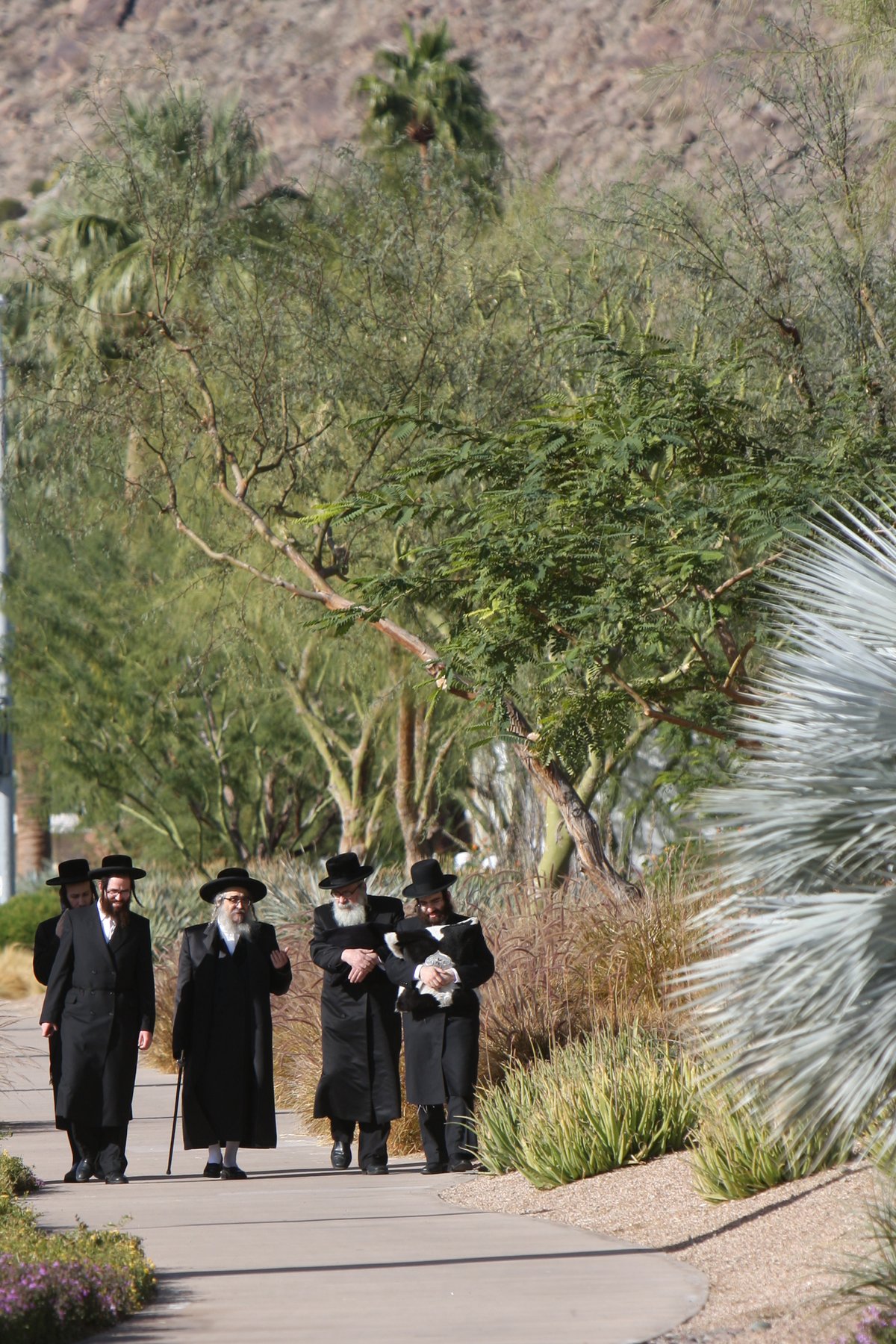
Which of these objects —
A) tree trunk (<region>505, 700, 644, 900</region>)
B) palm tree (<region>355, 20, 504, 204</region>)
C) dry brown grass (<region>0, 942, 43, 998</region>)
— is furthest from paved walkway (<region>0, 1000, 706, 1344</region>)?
palm tree (<region>355, 20, 504, 204</region>)

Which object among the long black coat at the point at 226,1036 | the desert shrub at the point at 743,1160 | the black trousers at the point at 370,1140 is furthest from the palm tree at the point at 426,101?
the desert shrub at the point at 743,1160

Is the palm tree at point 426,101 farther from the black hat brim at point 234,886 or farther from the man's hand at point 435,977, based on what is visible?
the man's hand at point 435,977

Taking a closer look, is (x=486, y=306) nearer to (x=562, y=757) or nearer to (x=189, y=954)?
(x=562, y=757)

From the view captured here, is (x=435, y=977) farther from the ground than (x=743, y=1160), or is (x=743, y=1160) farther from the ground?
(x=435, y=977)

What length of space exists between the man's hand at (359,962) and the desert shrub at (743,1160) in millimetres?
2764

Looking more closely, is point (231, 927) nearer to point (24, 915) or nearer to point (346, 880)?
point (346, 880)

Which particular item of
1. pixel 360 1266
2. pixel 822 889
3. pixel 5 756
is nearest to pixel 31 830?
pixel 5 756

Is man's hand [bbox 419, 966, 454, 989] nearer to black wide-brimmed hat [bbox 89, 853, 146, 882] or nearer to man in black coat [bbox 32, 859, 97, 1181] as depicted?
black wide-brimmed hat [bbox 89, 853, 146, 882]

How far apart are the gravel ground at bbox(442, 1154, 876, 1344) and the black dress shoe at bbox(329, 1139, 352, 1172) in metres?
1.03

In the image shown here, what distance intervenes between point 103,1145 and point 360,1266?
3.22 meters

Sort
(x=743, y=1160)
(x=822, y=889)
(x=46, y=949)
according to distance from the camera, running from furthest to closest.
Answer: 1. (x=46, y=949)
2. (x=743, y=1160)
3. (x=822, y=889)

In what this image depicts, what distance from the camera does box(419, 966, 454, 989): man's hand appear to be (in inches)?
386

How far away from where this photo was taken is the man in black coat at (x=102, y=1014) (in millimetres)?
9719

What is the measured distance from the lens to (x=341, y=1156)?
1012 centimetres
